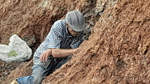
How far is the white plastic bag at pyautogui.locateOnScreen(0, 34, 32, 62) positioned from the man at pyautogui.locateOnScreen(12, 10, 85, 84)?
5.07 feet

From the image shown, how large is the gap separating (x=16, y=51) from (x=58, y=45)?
214 centimetres

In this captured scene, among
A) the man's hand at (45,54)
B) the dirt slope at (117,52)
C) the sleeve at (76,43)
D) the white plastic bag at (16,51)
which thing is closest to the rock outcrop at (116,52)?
the dirt slope at (117,52)

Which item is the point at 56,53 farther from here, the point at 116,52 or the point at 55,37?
the point at 116,52

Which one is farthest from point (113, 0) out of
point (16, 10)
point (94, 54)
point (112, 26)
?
point (16, 10)

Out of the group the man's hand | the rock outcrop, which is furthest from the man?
the rock outcrop

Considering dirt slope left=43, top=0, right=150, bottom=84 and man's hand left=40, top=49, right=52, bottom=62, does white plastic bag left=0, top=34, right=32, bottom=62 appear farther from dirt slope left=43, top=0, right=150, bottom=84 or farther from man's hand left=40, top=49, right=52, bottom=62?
dirt slope left=43, top=0, right=150, bottom=84

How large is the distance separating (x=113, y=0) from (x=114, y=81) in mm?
1315

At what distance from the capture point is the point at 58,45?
436cm

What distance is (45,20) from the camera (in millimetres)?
6305

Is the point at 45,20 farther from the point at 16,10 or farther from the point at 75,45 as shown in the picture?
the point at 75,45

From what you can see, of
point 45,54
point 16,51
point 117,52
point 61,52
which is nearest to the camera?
point 117,52

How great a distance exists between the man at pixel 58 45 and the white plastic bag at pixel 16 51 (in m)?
1.54

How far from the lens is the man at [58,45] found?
14.1 ft

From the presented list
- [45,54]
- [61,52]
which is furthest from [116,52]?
[45,54]
